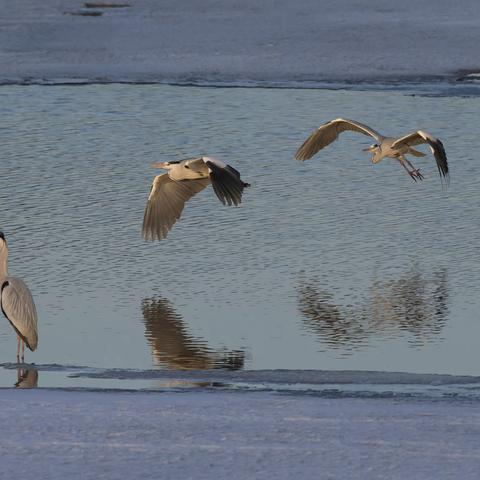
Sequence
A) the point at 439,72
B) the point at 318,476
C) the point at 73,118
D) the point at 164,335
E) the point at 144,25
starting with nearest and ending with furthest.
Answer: the point at 318,476 < the point at 164,335 < the point at 73,118 < the point at 439,72 < the point at 144,25

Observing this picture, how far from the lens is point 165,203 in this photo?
12.6m

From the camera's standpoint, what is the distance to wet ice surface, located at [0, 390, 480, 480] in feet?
21.8

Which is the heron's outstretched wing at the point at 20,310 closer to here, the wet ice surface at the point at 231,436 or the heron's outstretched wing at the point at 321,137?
the wet ice surface at the point at 231,436

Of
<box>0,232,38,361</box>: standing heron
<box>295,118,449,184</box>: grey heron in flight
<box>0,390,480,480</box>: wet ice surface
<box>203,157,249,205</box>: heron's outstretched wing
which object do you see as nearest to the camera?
<box>0,390,480,480</box>: wet ice surface

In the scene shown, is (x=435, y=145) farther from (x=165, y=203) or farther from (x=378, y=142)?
(x=165, y=203)

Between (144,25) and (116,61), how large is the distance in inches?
84.7

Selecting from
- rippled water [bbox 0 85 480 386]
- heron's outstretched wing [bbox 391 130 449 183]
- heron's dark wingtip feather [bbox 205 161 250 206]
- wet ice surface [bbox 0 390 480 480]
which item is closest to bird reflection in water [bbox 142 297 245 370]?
rippled water [bbox 0 85 480 386]

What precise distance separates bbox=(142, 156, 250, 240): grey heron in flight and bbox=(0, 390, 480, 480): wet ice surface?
371 cm

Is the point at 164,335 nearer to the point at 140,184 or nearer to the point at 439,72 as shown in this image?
the point at 140,184

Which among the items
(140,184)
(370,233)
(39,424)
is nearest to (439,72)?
(140,184)

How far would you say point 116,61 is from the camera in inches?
822

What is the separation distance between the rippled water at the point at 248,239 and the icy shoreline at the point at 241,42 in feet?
3.28

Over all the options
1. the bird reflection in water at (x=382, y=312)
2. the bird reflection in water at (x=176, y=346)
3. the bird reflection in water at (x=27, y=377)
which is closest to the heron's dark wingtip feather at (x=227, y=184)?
the bird reflection in water at (x=382, y=312)

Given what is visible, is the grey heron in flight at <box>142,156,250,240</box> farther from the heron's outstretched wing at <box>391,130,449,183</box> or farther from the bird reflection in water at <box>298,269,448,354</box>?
the heron's outstretched wing at <box>391,130,449,183</box>
